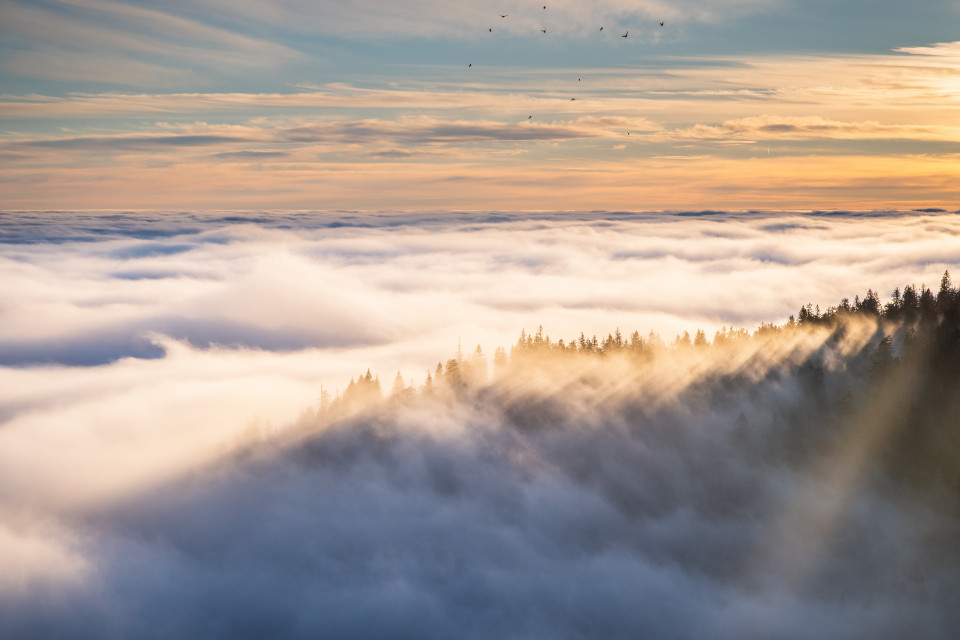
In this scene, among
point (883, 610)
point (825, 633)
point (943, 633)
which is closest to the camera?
point (943, 633)

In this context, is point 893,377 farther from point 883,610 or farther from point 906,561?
point 883,610

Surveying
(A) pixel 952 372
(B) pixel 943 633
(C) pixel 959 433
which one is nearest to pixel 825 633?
(B) pixel 943 633

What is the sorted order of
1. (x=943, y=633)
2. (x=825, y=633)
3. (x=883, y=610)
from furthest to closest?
1. (x=825, y=633)
2. (x=883, y=610)
3. (x=943, y=633)

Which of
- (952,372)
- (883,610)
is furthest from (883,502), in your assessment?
(952,372)

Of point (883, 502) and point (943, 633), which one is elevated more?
point (883, 502)

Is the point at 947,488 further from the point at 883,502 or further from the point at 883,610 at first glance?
the point at 883,610

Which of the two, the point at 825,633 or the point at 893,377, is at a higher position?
the point at 893,377

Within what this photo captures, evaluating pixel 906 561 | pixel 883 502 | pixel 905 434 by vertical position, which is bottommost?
pixel 906 561

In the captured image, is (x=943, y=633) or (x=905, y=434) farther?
(x=905, y=434)

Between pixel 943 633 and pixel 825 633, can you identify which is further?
pixel 825 633
